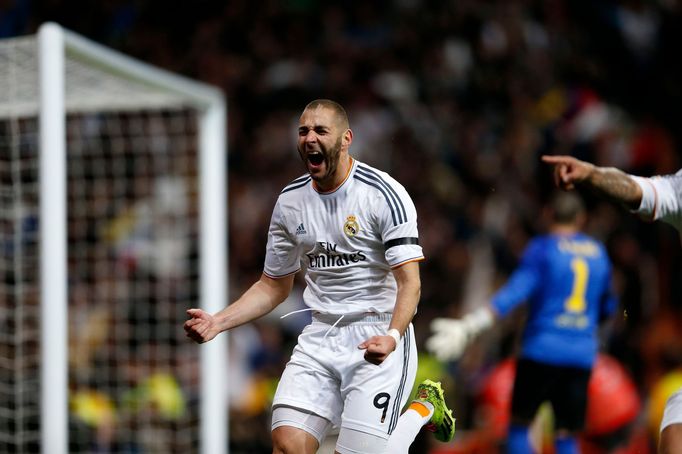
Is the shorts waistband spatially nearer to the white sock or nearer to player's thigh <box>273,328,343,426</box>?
player's thigh <box>273,328,343,426</box>

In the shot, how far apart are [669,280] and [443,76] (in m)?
3.72

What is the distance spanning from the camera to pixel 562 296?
24.0ft

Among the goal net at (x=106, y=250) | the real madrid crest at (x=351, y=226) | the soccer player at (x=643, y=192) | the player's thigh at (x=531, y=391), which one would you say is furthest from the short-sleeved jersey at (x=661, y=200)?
the goal net at (x=106, y=250)

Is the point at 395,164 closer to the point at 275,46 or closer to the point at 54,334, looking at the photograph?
the point at 275,46

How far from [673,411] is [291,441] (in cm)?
161

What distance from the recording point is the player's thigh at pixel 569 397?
7.35 metres

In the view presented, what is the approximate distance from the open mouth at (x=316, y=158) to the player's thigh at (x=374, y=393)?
0.86 m

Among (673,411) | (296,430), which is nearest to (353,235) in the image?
(296,430)

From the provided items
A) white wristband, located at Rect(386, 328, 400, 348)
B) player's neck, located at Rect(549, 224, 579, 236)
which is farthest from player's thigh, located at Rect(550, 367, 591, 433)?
white wristband, located at Rect(386, 328, 400, 348)

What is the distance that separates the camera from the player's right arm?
4570 millimetres

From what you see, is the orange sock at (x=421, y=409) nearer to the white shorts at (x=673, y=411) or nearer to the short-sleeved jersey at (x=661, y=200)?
the white shorts at (x=673, y=411)

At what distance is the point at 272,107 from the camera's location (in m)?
13.5

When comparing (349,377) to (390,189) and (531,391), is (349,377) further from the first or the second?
(531,391)

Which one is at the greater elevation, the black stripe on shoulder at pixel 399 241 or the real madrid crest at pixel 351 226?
the real madrid crest at pixel 351 226
